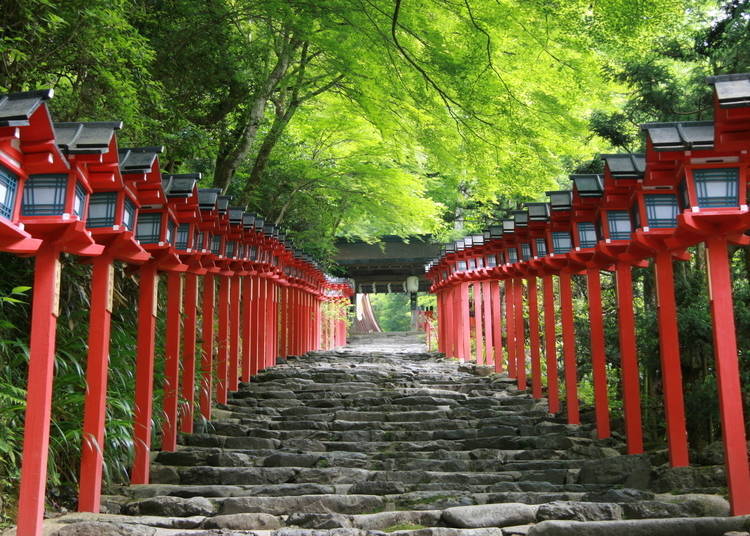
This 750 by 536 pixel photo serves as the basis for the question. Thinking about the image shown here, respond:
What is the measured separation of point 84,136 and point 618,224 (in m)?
6.00

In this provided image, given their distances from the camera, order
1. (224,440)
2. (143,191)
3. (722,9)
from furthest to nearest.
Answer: (224,440), (722,9), (143,191)

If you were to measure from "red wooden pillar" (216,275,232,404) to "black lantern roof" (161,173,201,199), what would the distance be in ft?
12.9

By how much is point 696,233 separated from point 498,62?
5.28 meters

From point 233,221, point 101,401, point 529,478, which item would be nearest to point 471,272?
point 233,221

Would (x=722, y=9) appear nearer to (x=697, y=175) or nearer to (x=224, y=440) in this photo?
(x=697, y=175)

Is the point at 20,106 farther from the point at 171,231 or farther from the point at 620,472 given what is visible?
the point at 620,472

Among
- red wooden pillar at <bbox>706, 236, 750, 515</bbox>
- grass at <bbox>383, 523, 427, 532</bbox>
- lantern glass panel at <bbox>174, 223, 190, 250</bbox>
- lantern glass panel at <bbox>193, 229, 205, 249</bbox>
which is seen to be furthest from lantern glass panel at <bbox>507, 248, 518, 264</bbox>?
grass at <bbox>383, 523, 427, 532</bbox>

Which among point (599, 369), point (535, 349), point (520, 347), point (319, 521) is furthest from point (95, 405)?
point (520, 347)

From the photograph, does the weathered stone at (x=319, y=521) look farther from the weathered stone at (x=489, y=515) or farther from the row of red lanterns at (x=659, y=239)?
the row of red lanterns at (x=659, y=239)

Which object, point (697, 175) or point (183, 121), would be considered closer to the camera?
point (697, 175)

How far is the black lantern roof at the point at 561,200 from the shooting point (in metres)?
10.2

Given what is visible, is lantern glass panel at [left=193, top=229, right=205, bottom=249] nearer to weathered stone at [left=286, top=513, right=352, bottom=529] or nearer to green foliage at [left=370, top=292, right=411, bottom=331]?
weathered stone at [left=286, top=513, right=352, bottom=529]

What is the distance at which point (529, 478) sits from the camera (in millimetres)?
8164

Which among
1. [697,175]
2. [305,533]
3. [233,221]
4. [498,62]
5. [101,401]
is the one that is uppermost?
[498,62]
